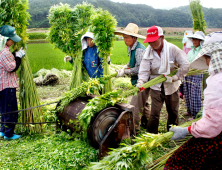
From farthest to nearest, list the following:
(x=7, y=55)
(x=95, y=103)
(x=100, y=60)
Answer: (x=100, y=60)
(x=7, y=55)
(x=95, y=103)

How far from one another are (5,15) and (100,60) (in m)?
2.06

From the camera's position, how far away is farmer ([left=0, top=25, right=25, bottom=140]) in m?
3.24

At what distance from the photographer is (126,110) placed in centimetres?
239

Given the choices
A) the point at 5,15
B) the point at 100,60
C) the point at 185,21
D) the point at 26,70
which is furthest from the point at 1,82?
the point at 185,21

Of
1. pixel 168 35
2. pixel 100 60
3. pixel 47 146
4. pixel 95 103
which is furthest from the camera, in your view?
pixel 168 35

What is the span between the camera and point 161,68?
287cm

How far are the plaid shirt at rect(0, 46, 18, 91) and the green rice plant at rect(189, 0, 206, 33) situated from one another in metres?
5.05

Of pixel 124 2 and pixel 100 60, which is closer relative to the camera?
pixel 100 60

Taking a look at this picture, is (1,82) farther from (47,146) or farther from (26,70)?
(47,146)

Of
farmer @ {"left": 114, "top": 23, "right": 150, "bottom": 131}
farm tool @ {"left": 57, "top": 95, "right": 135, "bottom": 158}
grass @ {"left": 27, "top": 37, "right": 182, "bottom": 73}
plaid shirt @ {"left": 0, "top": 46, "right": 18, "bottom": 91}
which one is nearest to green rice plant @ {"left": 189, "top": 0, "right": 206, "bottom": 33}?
farmer @ {"left": 114, "top": 23, "right": 150, "bottom": 131}

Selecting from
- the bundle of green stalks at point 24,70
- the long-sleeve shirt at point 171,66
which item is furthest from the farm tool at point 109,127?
the bundle of green stalks at point 24,70

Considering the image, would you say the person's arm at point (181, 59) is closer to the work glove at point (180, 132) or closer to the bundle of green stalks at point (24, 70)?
the work glove at point (180, 132)

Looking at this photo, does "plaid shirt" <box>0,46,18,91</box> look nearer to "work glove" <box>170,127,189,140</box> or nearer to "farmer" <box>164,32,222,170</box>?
"work glove" <box>170,127,189,140</box>

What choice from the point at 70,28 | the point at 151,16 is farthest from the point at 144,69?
the point at 151,16
